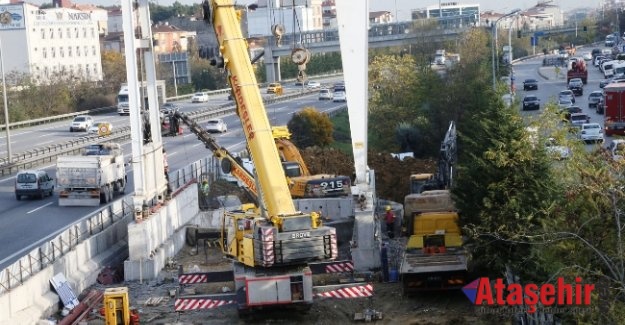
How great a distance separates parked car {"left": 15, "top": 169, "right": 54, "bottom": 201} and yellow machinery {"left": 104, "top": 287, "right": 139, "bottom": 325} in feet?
81.0

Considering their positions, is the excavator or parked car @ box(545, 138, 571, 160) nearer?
the excavator

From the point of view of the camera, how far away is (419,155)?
59.5 metres

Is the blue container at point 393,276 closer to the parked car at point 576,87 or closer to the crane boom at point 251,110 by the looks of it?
the crane boom at point 251,110

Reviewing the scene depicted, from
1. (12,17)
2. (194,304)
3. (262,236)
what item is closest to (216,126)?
(12,17)

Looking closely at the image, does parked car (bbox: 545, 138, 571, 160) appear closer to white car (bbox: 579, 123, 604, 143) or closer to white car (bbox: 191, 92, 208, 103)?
white car (bbox: 579, 123, 604, 143)

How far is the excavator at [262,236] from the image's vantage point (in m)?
24.8

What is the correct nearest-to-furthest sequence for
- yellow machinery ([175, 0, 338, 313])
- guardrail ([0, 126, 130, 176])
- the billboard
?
yellow machinery ([175, 0, 338, 313]), guardrail ([0, 126, 130, 176]), the billboard

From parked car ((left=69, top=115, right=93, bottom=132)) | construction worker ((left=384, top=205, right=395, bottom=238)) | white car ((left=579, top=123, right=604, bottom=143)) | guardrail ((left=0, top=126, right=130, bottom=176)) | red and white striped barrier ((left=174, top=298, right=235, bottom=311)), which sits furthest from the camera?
parked car ((left=69, top=115, right=93, bottom=132))

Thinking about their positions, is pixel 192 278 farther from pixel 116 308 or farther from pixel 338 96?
pixel 338 96

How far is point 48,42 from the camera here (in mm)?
119688

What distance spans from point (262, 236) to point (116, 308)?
3480mm

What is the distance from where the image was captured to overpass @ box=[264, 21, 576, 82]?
101688 millimetres

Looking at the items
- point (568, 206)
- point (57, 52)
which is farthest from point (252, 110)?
point (57, 52)

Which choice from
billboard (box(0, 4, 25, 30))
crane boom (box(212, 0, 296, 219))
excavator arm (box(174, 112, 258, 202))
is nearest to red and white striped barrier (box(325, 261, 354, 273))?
crane boom (box(212, 0, 296, 219))
